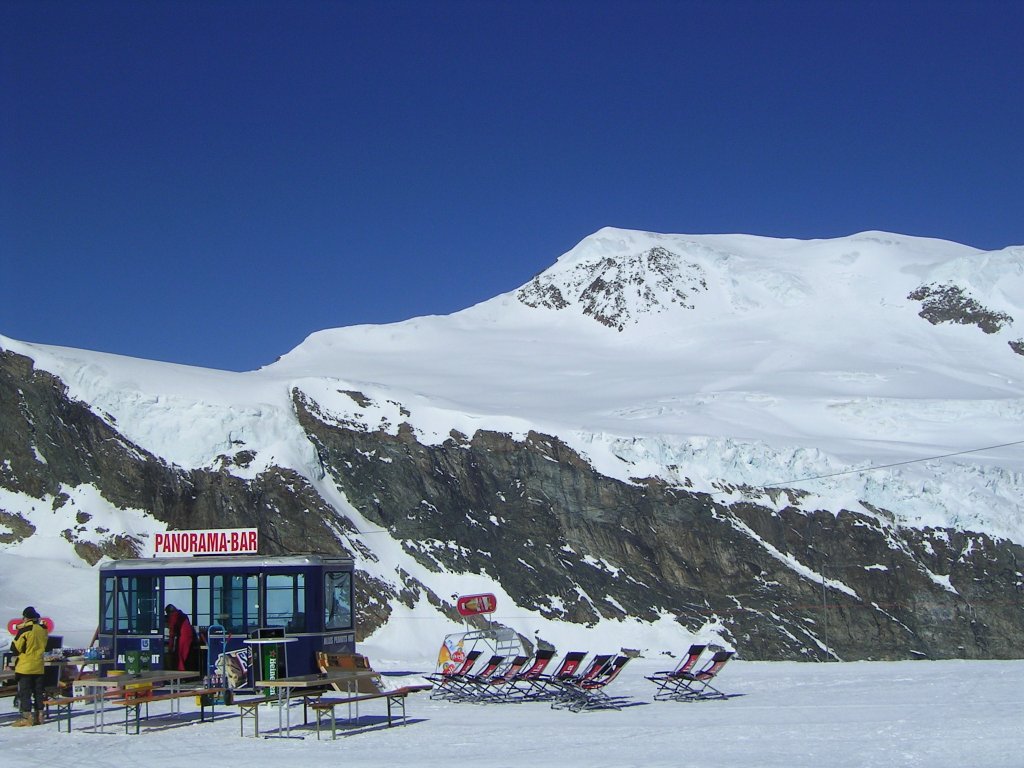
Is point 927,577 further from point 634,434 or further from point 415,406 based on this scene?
point 415,406

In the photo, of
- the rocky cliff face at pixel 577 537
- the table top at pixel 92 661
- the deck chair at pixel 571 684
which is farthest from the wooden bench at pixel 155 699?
the rocky cliff face at pixel 577 537

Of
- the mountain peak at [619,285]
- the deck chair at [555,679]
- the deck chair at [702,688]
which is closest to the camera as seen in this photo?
the deck chair at [555,679]

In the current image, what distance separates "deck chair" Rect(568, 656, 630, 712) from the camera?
1728 centimetres

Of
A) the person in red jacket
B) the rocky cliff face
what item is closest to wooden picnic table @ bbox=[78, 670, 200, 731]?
the person in red jacket

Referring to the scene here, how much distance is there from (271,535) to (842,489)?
949 inches

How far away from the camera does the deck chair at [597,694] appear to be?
17.3m

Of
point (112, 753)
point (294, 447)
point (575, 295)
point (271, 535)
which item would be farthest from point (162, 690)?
point (575, 295)

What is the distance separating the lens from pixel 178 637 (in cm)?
1925

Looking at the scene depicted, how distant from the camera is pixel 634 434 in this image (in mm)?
49531

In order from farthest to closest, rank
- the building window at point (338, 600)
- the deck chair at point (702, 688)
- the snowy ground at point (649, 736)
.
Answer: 1. the building window at point (338, 600)
2. the deck chair at point (702, 688)
3. the snowy ground at point (649, 736)

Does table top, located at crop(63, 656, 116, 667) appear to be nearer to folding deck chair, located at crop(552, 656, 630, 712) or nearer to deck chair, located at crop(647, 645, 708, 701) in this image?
folding deck chair, located at crop(552, 656, 630, 712)

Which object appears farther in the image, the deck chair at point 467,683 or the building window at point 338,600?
the building window at point 338,600

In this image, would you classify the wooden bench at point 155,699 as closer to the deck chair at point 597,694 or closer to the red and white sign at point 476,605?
Result: the deck chair at point 597,694

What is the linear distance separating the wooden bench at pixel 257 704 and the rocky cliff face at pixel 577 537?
21.8 m
